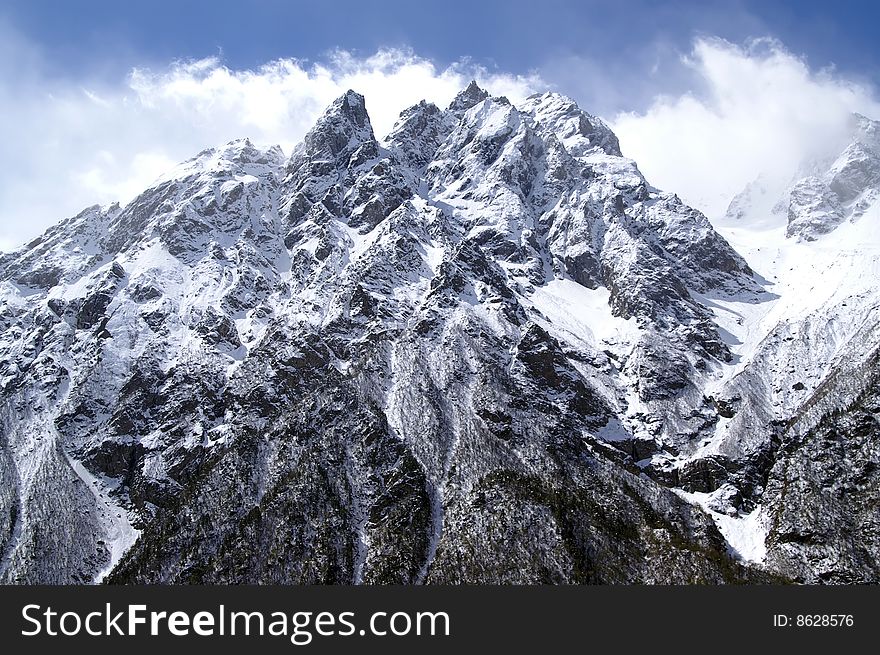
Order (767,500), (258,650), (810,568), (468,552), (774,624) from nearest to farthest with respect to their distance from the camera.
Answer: (258,650), (774,624), (810,568), (468,552), (767,500)

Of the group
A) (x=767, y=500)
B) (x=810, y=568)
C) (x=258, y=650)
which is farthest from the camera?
(x=767, y=500)

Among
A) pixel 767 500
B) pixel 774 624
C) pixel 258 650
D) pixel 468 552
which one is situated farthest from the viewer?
pixel 767 500

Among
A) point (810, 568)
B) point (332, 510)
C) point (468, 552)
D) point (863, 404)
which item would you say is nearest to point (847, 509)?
point (810, 568)

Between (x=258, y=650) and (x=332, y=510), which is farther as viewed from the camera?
(x=332, y=510)

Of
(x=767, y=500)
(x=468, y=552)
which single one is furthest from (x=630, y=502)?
(x=468, y=552)

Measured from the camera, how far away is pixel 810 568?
167 meters

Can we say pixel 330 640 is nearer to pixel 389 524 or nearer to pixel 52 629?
pixel 52 629

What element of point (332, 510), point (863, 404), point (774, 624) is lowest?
point (774, 624)

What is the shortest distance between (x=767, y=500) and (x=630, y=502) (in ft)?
122

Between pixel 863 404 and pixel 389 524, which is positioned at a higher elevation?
pixel 863 404

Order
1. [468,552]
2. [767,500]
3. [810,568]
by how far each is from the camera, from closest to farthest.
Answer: [810,568] < [468,552] < [767,500]

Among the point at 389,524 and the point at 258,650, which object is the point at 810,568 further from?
the point at 258,650

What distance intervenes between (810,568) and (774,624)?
116 m

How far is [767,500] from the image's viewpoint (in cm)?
19375
